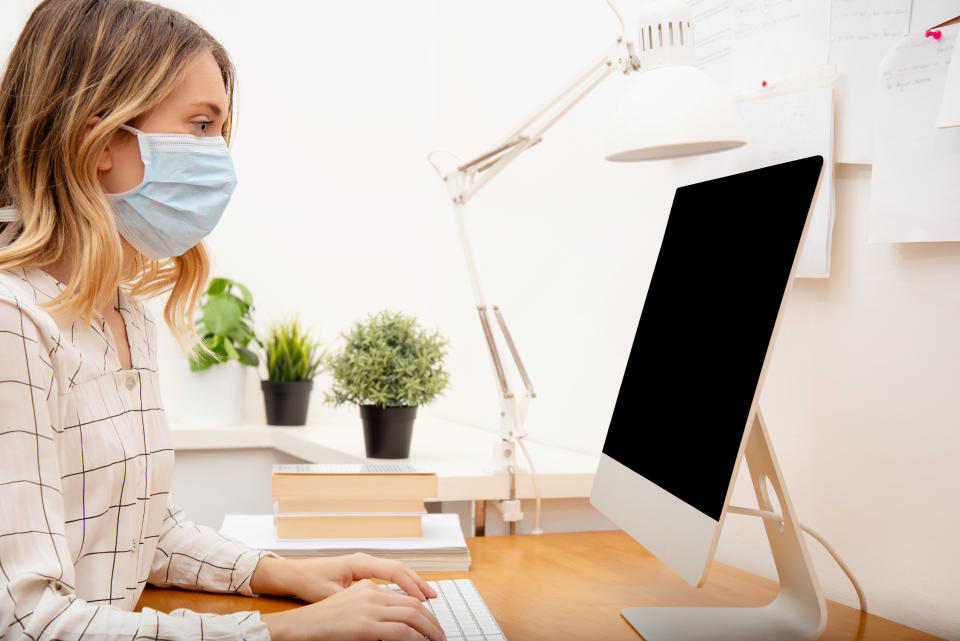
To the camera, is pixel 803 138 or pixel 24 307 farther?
pixel 803 138

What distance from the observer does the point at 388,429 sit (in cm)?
163

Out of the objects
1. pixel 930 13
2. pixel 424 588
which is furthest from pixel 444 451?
pixel 930 13

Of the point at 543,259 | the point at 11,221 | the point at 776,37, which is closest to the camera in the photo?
the point at 11,221

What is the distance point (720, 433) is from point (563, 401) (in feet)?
3.38

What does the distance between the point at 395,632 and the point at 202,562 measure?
14.3 inches

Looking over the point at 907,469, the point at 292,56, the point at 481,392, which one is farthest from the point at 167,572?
the point at 292,56

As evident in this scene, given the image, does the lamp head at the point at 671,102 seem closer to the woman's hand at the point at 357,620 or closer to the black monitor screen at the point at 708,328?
the black monitor screen at the point at 708,328

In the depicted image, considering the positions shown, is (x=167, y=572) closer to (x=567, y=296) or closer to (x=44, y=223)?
(x=44, y=223)

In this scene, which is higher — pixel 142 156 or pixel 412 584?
pixel 142 156

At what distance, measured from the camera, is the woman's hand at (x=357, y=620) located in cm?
78

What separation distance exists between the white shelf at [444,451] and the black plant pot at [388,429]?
35 millimetres

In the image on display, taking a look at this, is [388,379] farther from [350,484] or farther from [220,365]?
[220,365]

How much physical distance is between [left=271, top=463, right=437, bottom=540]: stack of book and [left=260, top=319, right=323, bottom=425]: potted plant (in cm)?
100

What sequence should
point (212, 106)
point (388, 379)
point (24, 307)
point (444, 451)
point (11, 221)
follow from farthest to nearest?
1. point (444, 451)
2. point (388, 379)
3. point (212, 106)
4. point (11, 221)
5. point (24, 307)
